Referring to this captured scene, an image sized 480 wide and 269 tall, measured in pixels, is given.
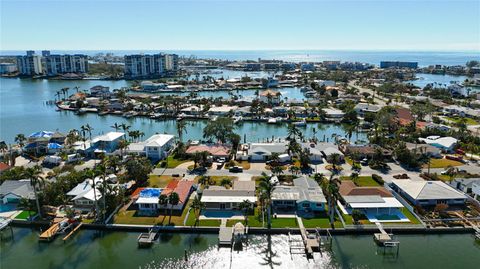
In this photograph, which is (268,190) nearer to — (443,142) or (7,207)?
(7,207)

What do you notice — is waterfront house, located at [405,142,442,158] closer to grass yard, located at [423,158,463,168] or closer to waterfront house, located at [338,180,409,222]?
grass yard, located at [423,158,463,168]

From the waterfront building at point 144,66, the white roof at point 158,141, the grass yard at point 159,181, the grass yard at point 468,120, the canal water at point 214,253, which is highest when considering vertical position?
the waterfront building at point 144,66

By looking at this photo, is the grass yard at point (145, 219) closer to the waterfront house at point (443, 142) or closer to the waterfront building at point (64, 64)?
the waterfront house at point (443, 142)

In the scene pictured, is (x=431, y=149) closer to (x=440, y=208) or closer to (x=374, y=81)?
(x=440, y=208)

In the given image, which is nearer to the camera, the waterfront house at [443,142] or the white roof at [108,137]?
the waterfront house at [443,142]

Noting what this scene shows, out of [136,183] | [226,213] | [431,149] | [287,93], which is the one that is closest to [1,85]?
[287,93]

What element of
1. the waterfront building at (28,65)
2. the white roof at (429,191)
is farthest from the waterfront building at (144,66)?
the white roof at (429,191)
